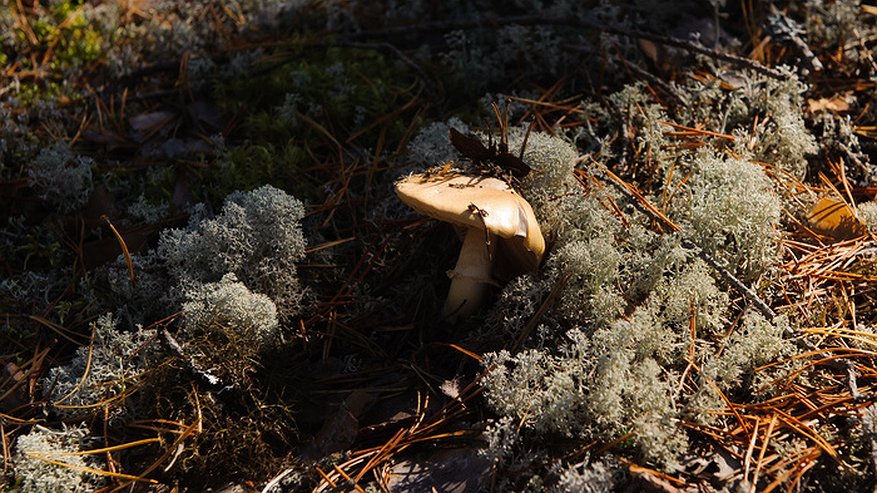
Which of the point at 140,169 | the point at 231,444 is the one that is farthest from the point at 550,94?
the point at 231,444

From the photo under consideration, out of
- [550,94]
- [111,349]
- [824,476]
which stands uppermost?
[550,94]

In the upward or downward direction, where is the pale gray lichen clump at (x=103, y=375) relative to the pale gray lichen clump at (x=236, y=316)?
downward

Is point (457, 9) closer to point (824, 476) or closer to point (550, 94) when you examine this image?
point (550, 94)

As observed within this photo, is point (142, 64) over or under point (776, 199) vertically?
over

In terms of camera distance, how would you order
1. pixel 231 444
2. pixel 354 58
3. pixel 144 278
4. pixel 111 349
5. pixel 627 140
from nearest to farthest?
1. pixel 231 444
2. pixel 111 349
3. pixel 144 278
4. pixel 627 140
5. pixel 354 58

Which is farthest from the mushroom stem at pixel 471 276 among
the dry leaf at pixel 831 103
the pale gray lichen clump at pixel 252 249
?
the dry leaf at pixel 831 103

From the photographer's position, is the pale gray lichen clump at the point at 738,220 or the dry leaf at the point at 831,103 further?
the dry leaf at the point at 831,103

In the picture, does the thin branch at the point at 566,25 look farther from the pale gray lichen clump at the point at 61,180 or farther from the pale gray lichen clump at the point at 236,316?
the pale gray lichen clump at the point at 236,316

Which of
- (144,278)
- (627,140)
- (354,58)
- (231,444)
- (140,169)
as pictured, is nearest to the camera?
(231,444)
